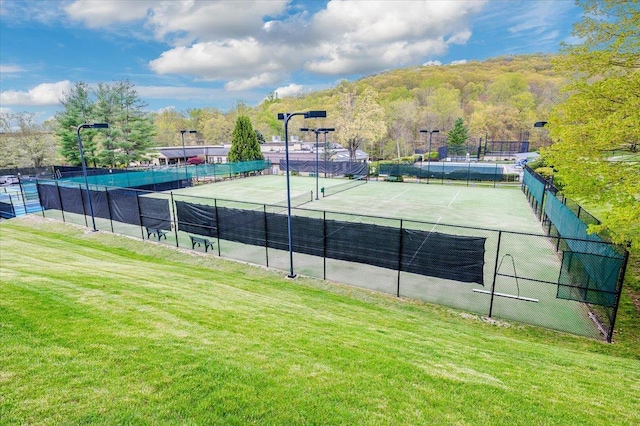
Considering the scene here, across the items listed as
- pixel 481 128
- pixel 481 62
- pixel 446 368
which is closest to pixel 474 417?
pixel 446 368

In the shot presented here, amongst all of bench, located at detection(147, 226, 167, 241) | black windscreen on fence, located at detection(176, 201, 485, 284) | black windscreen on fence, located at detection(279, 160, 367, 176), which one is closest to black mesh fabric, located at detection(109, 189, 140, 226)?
bench, located at detection(147, 226, 167, 241)

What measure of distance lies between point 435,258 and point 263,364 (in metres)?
7.21

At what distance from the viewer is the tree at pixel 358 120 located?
175 ft

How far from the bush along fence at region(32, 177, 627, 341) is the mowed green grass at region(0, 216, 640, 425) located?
1545 mm

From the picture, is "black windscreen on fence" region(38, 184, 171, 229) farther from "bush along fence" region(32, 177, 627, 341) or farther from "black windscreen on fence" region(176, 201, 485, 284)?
"black windscreen on fence" region(176, 201, 485, 284)

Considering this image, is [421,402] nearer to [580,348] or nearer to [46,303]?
[580,348]

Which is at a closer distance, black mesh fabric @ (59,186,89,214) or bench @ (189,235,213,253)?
bench @ (189,235,213,253)

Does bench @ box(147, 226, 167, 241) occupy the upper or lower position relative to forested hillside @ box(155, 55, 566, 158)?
lower

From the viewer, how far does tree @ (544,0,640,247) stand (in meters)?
8.25

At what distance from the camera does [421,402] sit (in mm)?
4320

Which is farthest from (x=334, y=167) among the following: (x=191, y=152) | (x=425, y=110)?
(x=425, y=110)

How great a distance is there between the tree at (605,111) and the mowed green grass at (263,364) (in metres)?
3.98

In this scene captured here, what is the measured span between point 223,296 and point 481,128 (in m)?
84.6

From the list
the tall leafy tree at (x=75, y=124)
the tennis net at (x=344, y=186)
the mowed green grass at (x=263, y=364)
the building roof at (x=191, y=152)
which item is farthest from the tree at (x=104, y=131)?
the mowed green grass at (x=263, y=364)
